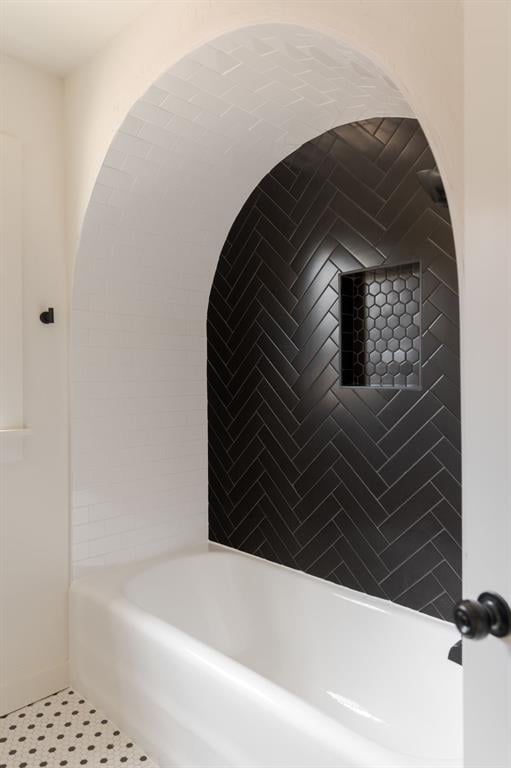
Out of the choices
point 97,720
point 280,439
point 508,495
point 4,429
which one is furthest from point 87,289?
point 508,495

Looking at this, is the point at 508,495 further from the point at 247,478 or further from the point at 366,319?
the point at 247,478

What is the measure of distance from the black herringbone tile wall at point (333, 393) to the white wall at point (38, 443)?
86 cm

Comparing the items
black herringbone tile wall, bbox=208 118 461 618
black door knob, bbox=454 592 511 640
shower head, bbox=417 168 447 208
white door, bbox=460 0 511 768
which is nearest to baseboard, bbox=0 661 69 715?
black herringbone tile wall, bbox=208 118 461 618

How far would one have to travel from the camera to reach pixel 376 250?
220cm

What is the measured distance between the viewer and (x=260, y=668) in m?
2.52

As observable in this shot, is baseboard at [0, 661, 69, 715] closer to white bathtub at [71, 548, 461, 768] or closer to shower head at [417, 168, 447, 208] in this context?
white bathtub at [71, 548, 461, 768]

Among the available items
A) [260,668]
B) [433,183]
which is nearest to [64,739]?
[260,668]

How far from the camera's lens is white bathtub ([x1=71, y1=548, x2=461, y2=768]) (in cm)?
155

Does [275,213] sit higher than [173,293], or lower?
higher

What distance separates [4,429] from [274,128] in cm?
172

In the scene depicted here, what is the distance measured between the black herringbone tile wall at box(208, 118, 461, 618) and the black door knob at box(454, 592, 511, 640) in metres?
1.16

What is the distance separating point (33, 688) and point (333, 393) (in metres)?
1.88

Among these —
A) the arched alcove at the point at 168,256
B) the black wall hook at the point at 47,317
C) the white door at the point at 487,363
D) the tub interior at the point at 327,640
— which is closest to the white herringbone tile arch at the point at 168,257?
the arched alcove at the point at 168,256

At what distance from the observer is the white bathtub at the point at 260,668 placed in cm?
155
